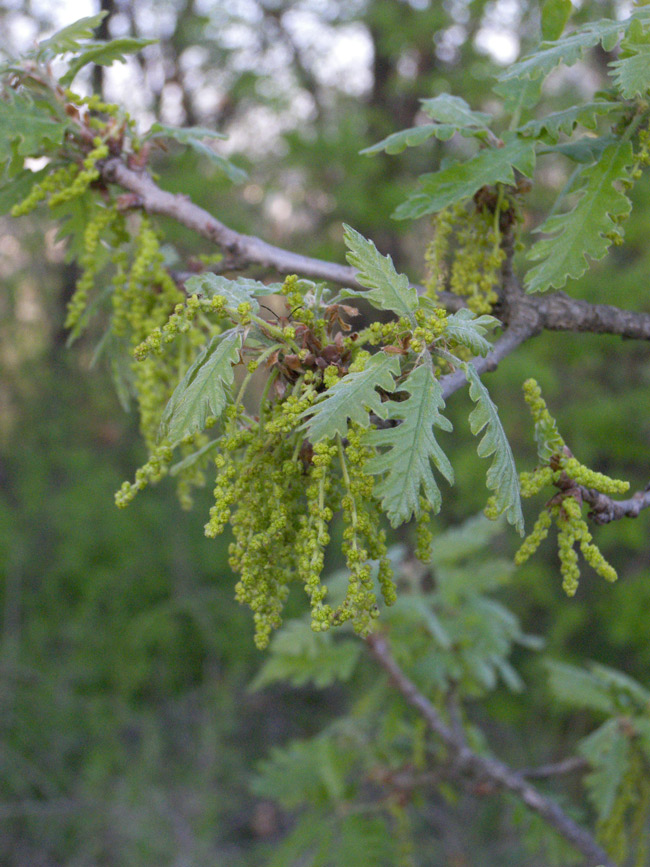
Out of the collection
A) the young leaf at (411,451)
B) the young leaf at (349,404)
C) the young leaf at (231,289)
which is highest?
the young leaf at (231,289)

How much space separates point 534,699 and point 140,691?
3.19 meters

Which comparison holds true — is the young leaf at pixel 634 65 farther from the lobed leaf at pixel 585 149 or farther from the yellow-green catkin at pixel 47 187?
the yellow-green catkin at pixel 47 187

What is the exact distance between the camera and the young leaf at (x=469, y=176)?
1257 millimetres

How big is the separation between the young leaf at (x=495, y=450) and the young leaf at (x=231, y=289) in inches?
12.7

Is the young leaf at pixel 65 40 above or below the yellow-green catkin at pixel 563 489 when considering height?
above

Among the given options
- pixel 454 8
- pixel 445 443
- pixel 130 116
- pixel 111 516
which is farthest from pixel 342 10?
pixel 130 116

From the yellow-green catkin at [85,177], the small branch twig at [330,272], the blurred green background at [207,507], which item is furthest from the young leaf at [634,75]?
the blurred green background at [207,507]

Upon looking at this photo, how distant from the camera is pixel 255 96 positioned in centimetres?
636

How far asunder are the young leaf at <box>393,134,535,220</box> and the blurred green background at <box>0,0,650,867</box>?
362cm

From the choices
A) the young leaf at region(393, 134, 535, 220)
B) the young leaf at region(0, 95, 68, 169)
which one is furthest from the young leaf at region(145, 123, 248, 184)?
the young leaf at region(393, 134, 535, 220)

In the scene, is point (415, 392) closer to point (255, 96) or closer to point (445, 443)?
point (445, 443)

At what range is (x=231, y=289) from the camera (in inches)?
42.6

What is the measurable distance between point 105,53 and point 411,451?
123 cm

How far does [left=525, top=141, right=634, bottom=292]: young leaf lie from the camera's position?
3.93 feet
